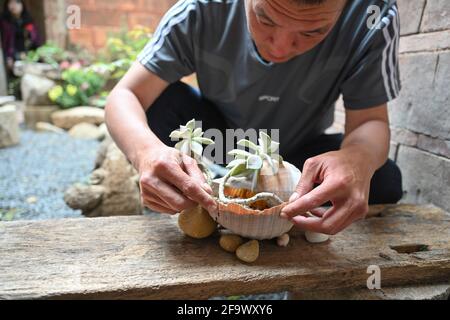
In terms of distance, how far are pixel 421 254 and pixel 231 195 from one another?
476mm

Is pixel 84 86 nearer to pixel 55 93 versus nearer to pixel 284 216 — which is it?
pixel 55 93

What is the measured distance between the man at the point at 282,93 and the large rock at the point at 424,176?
0.49 ft

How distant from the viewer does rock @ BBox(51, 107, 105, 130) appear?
3.86 meters

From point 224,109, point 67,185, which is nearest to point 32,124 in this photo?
point 67,185

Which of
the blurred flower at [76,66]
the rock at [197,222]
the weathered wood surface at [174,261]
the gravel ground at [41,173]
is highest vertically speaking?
the blurred flower at [76,66]

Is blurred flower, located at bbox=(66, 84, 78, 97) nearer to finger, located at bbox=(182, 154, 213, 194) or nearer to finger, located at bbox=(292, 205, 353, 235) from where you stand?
finger, located at bbox=(182, 154, 213, 194)

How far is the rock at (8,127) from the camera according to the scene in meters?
2.84

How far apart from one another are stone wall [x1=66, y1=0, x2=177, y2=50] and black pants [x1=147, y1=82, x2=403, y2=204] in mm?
3293

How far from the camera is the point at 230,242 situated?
2.38ft

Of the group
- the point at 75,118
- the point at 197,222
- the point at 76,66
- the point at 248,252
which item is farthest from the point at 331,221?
the point at 76,66

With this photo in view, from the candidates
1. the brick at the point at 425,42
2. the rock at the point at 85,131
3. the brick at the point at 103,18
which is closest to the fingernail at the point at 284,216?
the brick at the point at 425,42

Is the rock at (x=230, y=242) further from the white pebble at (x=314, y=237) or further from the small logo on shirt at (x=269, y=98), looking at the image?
the small logo on shirt at (x=269, y=98)

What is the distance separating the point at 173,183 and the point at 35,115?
3984 mm

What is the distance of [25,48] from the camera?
4742mm
